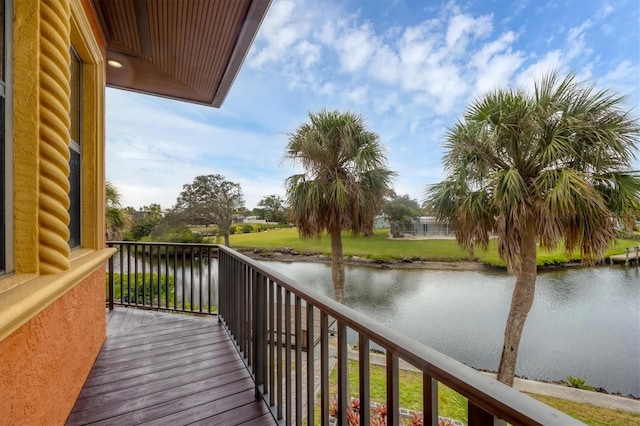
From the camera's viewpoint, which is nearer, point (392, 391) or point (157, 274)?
point (392, 391)

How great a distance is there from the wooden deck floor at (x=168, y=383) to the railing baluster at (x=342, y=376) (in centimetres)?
87

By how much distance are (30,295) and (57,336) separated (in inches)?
28.2

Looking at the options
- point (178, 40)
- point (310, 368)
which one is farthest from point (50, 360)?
point (178, 40)

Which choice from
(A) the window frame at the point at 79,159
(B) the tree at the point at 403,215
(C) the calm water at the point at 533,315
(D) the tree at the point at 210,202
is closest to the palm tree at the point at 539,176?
(C) the calm water at the point at 533,315

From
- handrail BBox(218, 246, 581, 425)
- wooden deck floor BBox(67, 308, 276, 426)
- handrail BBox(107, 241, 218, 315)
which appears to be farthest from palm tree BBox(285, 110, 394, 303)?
handrail BBox(218, 246, 581, 425)

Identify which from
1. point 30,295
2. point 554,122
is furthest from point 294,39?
point 30,295

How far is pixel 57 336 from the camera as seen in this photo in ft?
4.64

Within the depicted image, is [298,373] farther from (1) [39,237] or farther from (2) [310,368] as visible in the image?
(1) [39,237]

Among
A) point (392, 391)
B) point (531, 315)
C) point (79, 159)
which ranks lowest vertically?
point (531, 315)

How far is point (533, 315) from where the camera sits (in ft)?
28.4

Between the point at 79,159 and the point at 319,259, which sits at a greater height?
the point at 79,159

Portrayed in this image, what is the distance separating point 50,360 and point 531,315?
434 inches

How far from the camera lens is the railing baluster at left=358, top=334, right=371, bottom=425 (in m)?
0.84

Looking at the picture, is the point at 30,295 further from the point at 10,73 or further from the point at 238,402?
the point at 238,402
